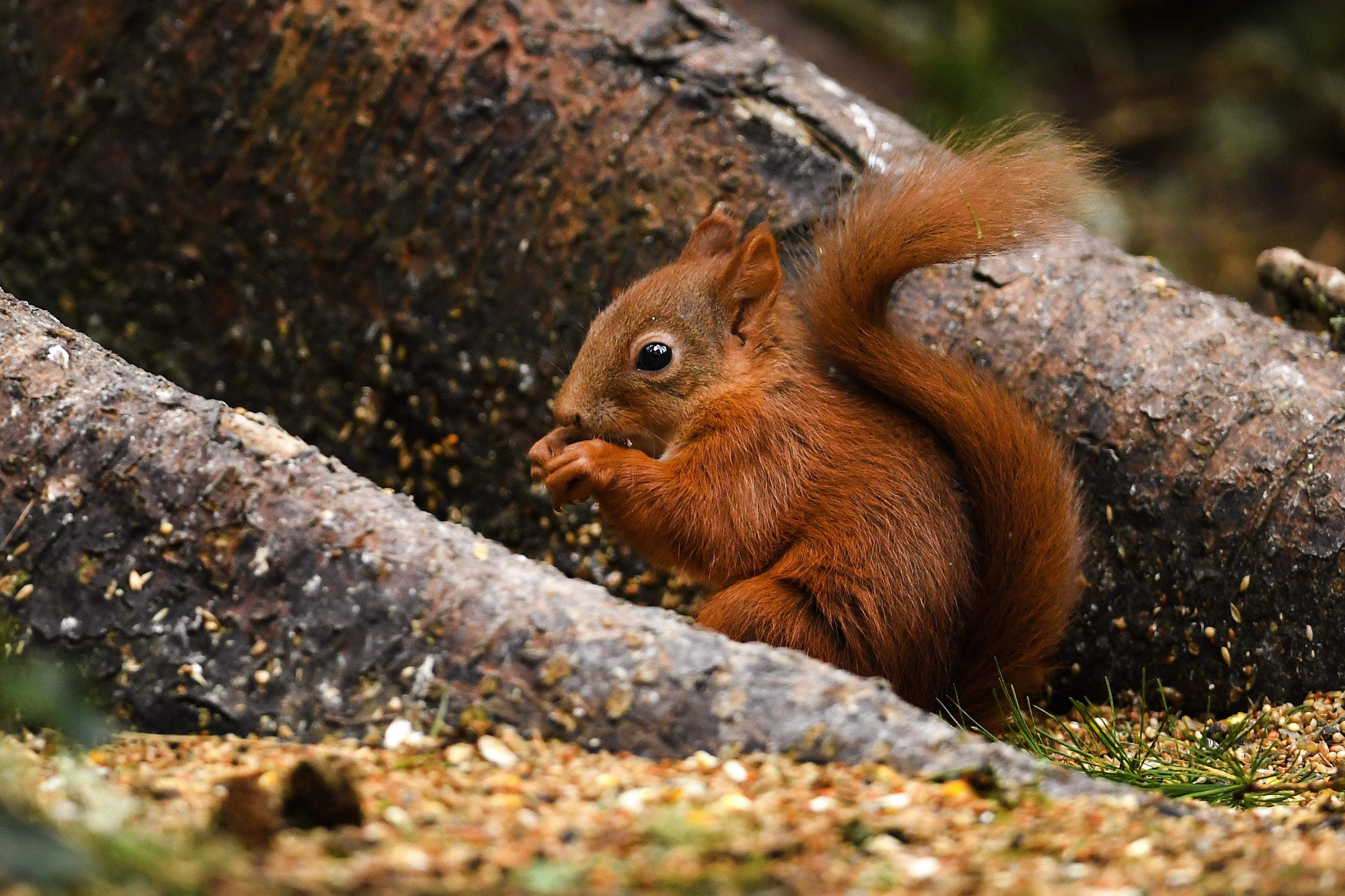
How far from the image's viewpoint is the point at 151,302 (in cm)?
298

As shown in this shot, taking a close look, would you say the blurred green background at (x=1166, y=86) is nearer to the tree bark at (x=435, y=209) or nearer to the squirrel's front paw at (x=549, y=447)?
the tree bark at (x=435, y=209)

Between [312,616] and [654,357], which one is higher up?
[654,357]

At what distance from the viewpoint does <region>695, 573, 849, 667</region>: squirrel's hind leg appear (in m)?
2.09

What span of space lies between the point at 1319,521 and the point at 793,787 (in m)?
1.28

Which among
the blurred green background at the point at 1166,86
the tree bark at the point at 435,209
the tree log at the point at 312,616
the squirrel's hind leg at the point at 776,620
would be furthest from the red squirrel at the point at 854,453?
the blurred green background at the point at 1166,86

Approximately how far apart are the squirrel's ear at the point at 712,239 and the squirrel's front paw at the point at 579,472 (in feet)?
1.65

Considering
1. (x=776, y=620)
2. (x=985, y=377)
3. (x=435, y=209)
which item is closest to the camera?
(x=776, y=620)

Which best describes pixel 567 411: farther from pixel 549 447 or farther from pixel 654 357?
pixel 654 357

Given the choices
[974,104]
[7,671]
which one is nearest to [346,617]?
[7,671]

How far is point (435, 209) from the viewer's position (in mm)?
2816

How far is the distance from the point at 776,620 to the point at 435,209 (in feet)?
4.21

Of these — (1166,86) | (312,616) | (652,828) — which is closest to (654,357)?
(312,616)

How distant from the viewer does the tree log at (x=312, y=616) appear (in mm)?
1483

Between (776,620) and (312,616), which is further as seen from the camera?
(776,620)
